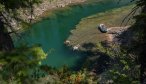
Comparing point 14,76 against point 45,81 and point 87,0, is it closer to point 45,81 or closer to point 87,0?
point 45,81

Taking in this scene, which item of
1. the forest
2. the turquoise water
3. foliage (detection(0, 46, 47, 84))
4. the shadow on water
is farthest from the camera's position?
the turquoise water

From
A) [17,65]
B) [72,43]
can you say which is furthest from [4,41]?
[72,43]

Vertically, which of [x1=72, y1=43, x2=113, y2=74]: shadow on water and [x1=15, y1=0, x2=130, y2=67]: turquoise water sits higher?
[x1=72, y1=43, x2=113, y2=74]: shadow on water

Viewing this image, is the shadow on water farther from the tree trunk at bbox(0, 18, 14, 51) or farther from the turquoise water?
the tree trunk at bbox(0, 18, 14, 51)

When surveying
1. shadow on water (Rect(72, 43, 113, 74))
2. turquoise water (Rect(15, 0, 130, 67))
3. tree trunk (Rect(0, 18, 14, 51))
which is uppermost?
tree trunk (Rect(0, 18, 14, 51))

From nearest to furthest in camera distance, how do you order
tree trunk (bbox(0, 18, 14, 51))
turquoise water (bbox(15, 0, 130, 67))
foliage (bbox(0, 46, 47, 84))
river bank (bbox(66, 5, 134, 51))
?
foliage (bbox(0, 46, 47, 84)) < tree trunk (bbox(0, 18, 14, 51)) < turquoise water (bbox(15, 0, 130, 67)) < river bank (bbox(66, 5, 134, 51))

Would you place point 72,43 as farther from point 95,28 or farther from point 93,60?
point 93,60

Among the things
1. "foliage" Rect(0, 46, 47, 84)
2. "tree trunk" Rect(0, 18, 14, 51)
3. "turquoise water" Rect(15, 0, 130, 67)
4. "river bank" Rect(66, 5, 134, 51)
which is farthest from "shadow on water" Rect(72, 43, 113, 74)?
"foliage" Rect(0, 46, 47, 84)

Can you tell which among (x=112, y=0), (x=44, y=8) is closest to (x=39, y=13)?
(x=44, y=8)
